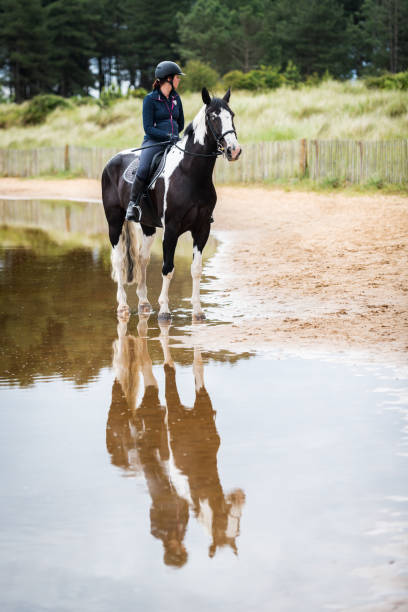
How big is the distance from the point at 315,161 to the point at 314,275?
16140 millimetres

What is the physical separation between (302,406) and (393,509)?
6.49ft

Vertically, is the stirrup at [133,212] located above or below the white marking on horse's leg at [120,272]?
above

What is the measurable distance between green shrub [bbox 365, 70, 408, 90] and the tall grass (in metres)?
0.59

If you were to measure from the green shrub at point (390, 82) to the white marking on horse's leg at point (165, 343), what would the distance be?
31.9 meters

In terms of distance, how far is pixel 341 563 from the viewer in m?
3.72

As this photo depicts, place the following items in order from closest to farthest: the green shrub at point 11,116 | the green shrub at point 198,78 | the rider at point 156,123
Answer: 1. the rider at point 156,123
2. the green shrub at point 198,78
3. the green shrub at point 11,116

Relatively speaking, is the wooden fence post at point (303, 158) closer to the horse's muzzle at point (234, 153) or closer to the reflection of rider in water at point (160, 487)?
the horse's muzzle at point (234, 153)

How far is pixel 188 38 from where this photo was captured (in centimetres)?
7156

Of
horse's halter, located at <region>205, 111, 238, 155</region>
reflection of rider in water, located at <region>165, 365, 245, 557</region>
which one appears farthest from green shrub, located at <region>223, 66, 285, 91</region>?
reflection of rider in water, located at <region>165, 365, 245, 557</region>

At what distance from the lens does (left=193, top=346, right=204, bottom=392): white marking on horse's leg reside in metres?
7.00

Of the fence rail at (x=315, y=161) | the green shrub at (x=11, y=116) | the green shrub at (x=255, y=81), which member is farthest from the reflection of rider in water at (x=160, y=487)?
the green shrub at (x=11, y=116)

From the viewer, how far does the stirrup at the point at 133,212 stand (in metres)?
10.3

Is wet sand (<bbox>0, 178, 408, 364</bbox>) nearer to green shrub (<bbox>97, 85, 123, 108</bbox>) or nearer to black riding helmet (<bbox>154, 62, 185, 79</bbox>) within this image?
black riding helmet (<bbox>154, 62, 185, 79</bbox>)

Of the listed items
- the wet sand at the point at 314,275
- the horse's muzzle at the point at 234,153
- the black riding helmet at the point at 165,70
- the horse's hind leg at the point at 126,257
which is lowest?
the wet sand at the point at 314,275
